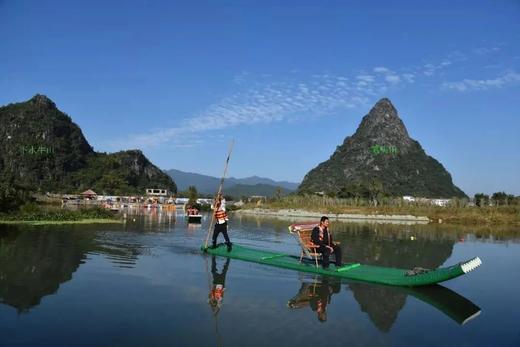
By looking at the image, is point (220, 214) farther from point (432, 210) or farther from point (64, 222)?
point (432, 210)

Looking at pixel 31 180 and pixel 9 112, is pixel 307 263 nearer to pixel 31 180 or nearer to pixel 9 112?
pixel 31 180

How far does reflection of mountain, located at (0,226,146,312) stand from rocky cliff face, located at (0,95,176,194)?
83766 mm

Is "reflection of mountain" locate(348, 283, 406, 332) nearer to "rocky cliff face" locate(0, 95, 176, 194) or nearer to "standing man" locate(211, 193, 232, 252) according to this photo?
"standing man" locate(211, 193, 232, 252)

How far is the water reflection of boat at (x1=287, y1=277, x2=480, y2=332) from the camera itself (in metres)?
7.63

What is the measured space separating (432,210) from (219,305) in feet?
146

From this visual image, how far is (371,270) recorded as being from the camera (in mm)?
10844

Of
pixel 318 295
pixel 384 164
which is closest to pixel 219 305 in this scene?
pixel 318 295

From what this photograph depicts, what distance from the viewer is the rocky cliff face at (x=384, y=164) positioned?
12150 cm

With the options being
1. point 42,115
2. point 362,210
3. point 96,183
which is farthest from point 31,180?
point 362,210

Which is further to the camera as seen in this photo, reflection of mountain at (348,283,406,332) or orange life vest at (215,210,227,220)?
orange life vest at (215,210,227,220)

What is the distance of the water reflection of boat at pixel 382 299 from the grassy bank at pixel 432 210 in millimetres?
33742

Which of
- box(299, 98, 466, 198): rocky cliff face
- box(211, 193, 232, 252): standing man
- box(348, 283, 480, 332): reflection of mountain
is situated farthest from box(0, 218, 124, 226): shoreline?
box(299, 98, 466, 198): rocky cliff face

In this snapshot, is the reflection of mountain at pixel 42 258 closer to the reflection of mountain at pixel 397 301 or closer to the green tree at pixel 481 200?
the reflection of mountain at pixel 397 301

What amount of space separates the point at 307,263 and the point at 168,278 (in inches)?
143
